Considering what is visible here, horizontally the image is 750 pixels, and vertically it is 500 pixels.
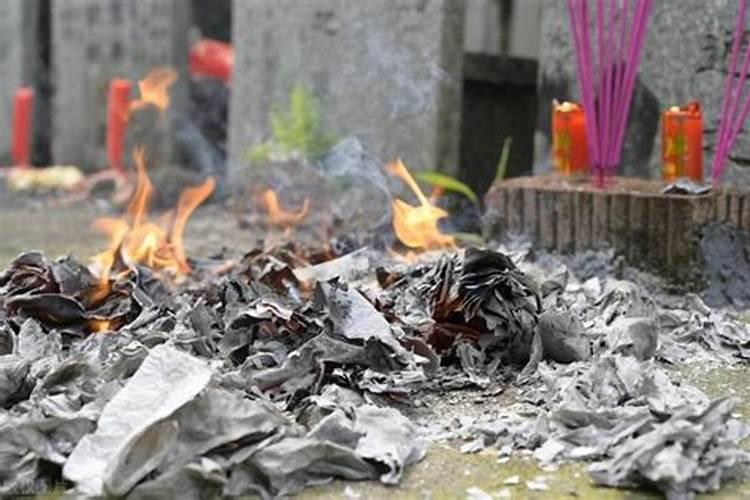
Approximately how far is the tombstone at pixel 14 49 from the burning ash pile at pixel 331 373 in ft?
28.4

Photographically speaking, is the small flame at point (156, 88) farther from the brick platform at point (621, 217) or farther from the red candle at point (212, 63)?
the brick platform at point (621, 217)

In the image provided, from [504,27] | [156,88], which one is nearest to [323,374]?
[504,27]

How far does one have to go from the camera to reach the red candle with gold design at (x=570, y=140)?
17.4 feet

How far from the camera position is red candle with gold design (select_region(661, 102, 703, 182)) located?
488 cm

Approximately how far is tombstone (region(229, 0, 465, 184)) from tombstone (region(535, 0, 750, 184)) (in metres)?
0.75

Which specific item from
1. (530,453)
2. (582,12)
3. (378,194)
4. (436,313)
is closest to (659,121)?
(582,12)

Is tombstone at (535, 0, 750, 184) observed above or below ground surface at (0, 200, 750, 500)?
above

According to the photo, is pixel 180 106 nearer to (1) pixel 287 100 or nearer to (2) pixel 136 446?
(1) pixel 287 100

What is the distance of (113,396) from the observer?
2730mm

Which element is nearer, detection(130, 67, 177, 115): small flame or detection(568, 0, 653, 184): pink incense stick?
detection(568, 0, 653, 184): pink incense stick

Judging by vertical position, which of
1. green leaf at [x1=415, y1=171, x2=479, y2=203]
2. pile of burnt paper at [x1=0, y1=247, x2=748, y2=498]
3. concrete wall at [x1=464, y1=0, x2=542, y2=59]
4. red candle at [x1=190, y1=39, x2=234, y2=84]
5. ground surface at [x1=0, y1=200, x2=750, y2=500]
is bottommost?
ground surface at [x1=0, y1=200, x2=750, y2=500]

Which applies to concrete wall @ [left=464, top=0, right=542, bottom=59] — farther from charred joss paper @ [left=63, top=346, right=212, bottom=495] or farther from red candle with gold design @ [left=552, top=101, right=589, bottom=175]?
charred joss paper @ [left=63, top=346, right=212, bottom=495]

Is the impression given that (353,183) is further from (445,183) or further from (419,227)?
(419,227)

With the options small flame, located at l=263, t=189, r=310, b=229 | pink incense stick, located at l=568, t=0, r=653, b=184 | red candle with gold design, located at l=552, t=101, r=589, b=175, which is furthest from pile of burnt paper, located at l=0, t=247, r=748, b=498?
small flame, located at l=263, t=189, r=310, b=229
